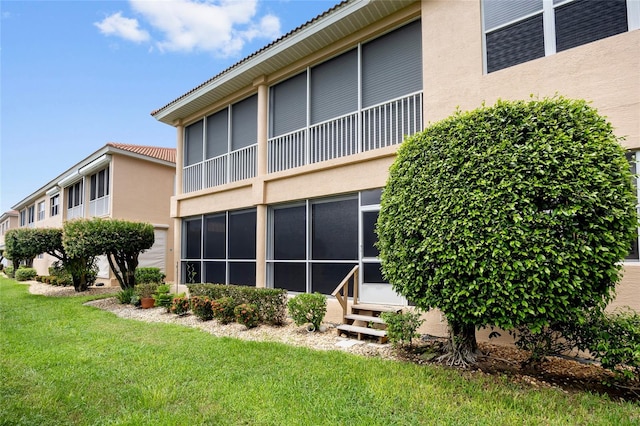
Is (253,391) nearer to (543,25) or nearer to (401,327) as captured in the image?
(401,327)

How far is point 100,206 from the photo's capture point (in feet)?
66.6

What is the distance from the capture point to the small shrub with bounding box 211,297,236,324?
8906 millimetres

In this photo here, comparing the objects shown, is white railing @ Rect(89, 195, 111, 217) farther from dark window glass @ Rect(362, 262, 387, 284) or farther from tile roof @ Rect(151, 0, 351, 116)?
dark window glass @ Rect(362, 262, 387, 284)

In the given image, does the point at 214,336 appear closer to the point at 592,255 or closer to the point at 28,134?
the point at 592,255

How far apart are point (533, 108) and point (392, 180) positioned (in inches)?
86.2

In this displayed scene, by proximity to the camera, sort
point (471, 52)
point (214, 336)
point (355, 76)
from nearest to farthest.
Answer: point (471, 52), point (214, 336), point (355, 76)

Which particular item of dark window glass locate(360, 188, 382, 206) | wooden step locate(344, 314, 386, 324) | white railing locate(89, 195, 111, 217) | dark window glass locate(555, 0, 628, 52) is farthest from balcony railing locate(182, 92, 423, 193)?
white railing locate(89, 195, 111, 217)

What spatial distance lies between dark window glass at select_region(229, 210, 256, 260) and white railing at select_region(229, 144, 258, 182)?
1.19 m

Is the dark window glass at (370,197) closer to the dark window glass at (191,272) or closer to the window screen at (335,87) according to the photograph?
the window screen at (335,87)

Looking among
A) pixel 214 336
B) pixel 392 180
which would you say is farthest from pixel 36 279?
pixel 392 180

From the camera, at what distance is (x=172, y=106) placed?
43.8ft

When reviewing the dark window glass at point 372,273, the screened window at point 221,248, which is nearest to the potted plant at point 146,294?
the screened window at point 221,248

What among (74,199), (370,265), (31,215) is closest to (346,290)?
(370,265)

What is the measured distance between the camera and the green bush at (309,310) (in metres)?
7.84
